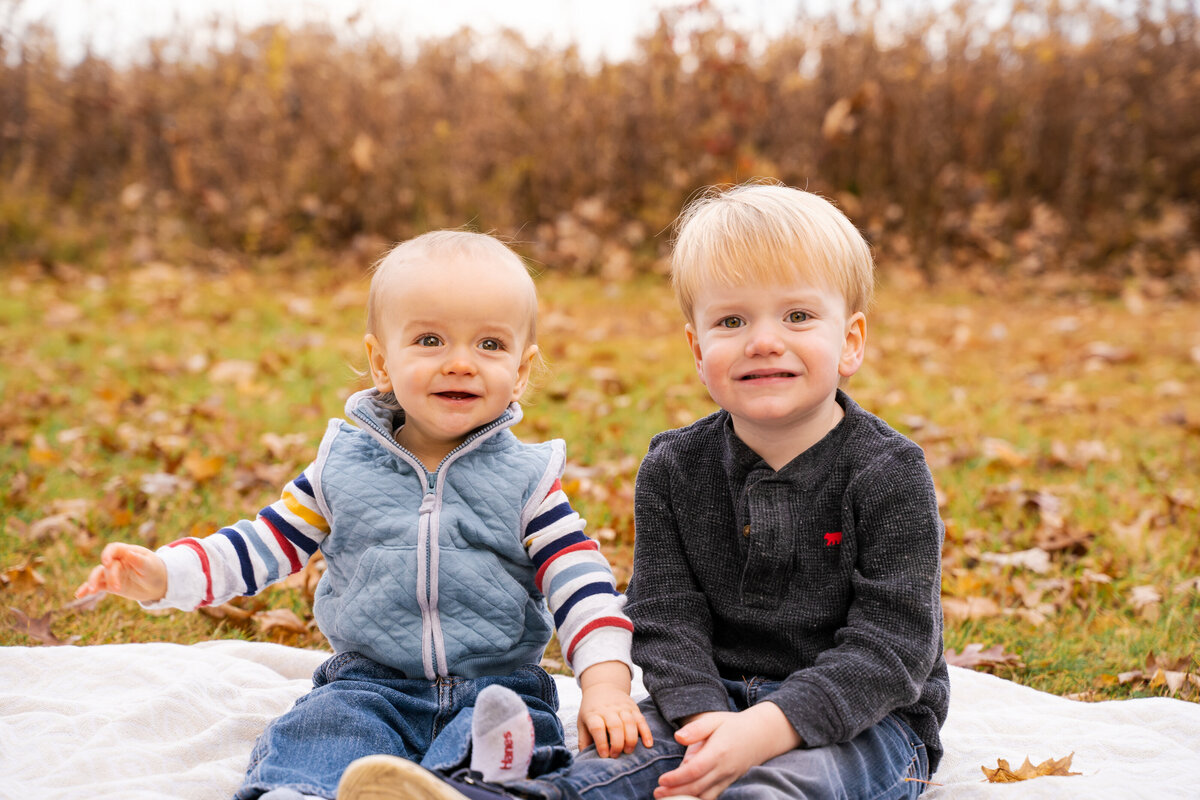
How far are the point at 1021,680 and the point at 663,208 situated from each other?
7288mm

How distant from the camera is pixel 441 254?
7.34 ft

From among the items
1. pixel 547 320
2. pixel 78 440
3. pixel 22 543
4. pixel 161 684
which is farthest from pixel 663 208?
pixel 161 684

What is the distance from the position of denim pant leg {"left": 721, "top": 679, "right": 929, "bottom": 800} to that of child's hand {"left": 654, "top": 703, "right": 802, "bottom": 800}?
22 millimetres

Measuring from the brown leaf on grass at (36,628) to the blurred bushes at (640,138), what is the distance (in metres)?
6.88

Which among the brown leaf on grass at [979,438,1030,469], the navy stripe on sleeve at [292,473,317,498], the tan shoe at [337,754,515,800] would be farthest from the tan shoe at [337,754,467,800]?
the brown leaf on grass at [979,438,1030,469]

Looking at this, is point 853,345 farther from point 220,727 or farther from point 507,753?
point 220,727

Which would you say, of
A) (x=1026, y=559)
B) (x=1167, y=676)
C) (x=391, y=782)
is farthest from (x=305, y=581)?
(x=1167, y=676)

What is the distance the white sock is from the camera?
5.82ft

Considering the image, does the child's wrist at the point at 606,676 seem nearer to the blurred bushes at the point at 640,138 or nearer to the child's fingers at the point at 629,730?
the child's fingers at the point at 629,730

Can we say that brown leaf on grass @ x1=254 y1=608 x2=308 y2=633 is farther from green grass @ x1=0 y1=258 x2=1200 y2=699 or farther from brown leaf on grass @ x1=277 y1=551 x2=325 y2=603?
brown leaf on grass @ x1=277 y1=551 x2=325 y2=603

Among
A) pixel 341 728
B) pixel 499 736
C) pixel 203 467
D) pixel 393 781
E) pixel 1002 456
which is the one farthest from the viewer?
pixel 1002 456

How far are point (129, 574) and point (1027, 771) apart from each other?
1.83 m

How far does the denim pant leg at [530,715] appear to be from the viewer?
1928 millimetres

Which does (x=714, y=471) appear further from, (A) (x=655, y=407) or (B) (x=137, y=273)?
(B) (x=137, y=273)
